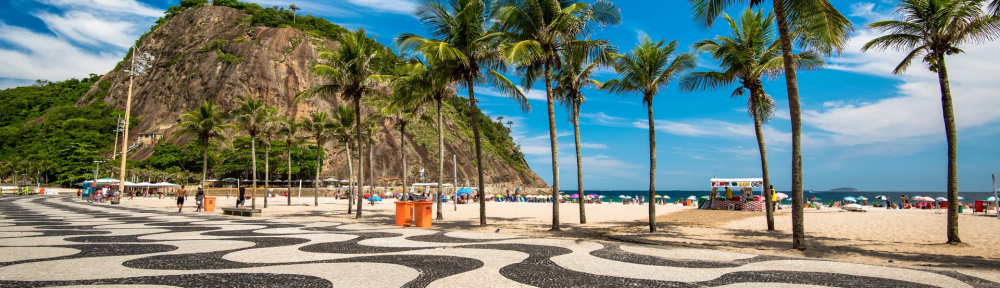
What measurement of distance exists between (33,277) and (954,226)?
1674cm

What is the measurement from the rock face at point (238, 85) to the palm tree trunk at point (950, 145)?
73.7m

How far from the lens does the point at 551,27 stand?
47.1 feet

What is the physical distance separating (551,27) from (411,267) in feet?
31.9

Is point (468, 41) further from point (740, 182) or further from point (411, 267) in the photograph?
point (740, 182)

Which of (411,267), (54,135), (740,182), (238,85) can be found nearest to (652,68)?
(411,267)

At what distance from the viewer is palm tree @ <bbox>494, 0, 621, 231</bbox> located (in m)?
14.4

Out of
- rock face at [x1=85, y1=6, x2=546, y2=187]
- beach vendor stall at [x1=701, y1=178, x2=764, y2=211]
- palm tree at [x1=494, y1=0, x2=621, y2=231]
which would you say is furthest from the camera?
rock face at [x1=85, y1=6, x2=546, y2=187]

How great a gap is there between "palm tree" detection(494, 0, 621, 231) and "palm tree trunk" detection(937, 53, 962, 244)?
8.09m

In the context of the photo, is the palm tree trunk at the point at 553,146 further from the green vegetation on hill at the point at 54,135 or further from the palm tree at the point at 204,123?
the green vegetation on hill at the point at 54,135

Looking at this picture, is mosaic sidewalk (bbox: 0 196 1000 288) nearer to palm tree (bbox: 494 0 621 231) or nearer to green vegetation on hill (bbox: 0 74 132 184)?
palm tree (bbox: 494 0 621 231)

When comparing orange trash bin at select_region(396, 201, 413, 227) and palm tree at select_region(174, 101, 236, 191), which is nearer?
orange trash bin at select_region(396, 201, 413, 227)

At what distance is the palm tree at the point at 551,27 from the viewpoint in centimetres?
1438

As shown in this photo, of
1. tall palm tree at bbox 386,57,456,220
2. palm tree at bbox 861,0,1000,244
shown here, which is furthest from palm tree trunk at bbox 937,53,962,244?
tall palm tree at bbox 386,57,456,220

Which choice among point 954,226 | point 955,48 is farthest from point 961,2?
point 954,226
